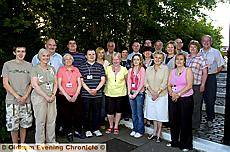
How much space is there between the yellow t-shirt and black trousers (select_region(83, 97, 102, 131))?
265 mm

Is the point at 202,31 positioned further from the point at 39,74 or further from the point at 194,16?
the point at 39,74

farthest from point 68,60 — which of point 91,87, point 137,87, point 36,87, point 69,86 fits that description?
point 137,87

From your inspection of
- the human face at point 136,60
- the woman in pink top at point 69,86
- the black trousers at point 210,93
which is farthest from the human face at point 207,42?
the woman in pink top at point 69,86

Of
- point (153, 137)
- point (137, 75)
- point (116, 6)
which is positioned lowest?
point (153, 137)

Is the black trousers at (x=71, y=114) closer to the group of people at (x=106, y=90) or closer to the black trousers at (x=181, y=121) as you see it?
the group of people at (x=106, y=90)

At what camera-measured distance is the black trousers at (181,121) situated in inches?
181

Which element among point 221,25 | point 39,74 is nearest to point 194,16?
point 221,25

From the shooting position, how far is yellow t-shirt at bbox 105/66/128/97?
5.42 m

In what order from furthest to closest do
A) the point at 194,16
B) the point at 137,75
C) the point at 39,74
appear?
the point at 194,16 < the point at 137,75 < the point at 39,74

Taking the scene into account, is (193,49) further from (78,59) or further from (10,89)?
(10,89)

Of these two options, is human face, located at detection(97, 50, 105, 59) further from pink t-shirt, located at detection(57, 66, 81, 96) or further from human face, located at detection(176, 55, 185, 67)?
human face, located at detection(176, 55, 185, 67)

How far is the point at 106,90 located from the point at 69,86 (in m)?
0.81

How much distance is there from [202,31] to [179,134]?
7.77 m

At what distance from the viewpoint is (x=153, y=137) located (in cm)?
525
